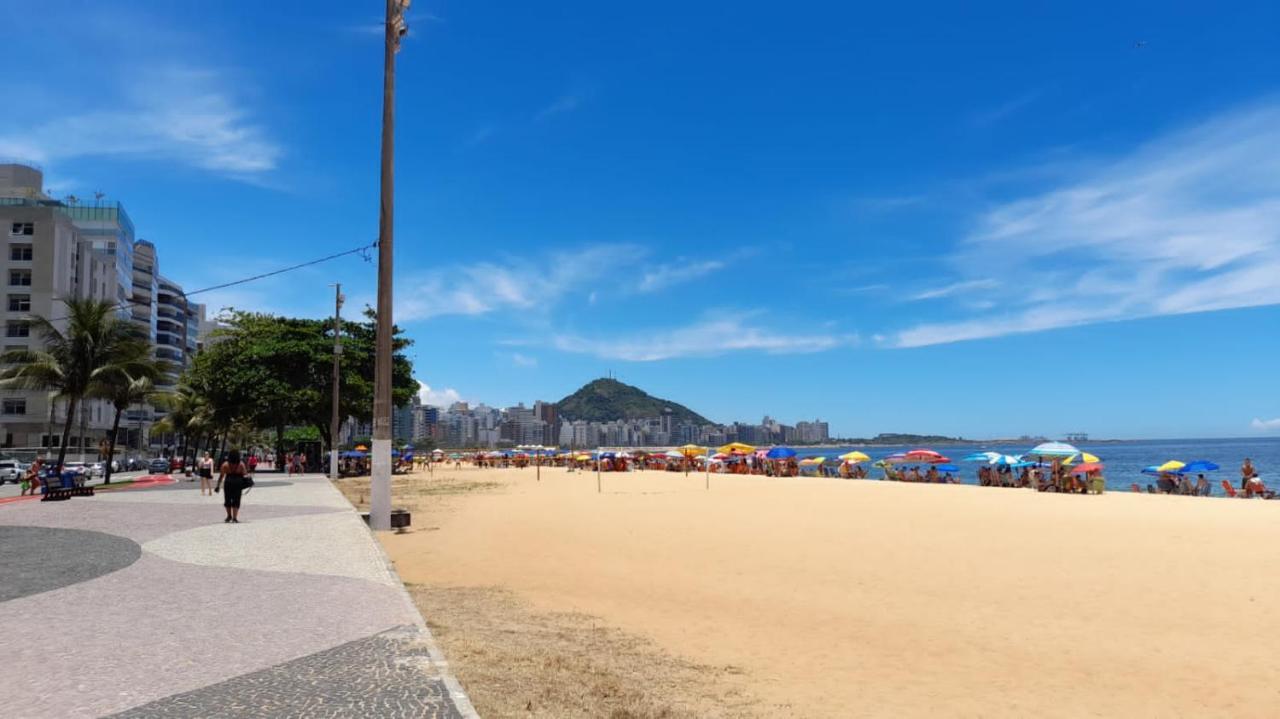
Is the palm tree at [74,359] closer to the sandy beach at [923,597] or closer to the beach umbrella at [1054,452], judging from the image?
the sandy beach at [923,597]

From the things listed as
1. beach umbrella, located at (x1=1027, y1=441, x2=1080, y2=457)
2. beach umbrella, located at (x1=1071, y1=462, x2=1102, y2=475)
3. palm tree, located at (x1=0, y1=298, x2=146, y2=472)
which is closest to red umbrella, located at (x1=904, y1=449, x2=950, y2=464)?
beach umbrella, located at (x1=1027, y1=441, x2=1080, y2=457)

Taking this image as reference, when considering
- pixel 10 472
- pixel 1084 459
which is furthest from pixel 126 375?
pixel 1084 459

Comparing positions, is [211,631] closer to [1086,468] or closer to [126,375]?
[126,375]

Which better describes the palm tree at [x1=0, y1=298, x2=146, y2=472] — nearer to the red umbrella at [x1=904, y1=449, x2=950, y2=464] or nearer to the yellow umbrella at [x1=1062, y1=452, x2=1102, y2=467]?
the red umbrella at [x1=904, y1=449, x2=950, y2=464]

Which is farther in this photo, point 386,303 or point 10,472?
point 10,472

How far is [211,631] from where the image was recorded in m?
5.98

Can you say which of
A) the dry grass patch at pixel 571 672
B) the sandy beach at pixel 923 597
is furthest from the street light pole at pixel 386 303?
the dry grass patch at pixel 571 672

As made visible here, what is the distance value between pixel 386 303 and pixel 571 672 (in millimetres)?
10437

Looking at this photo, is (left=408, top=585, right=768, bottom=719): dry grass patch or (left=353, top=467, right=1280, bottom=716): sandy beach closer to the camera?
(left=408, top=585, right=768, bottom=719): dry grass patch

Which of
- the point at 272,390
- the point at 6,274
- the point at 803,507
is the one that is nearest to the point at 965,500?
the point at 803,507

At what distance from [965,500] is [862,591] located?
674 inches

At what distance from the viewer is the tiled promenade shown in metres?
4.38

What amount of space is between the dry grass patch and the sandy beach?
0.80ft

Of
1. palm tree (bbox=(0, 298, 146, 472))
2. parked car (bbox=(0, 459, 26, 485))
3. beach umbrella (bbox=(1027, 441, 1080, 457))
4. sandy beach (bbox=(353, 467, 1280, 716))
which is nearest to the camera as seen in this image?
sandy beach (bbox=(353, 467, 1280, 716))
